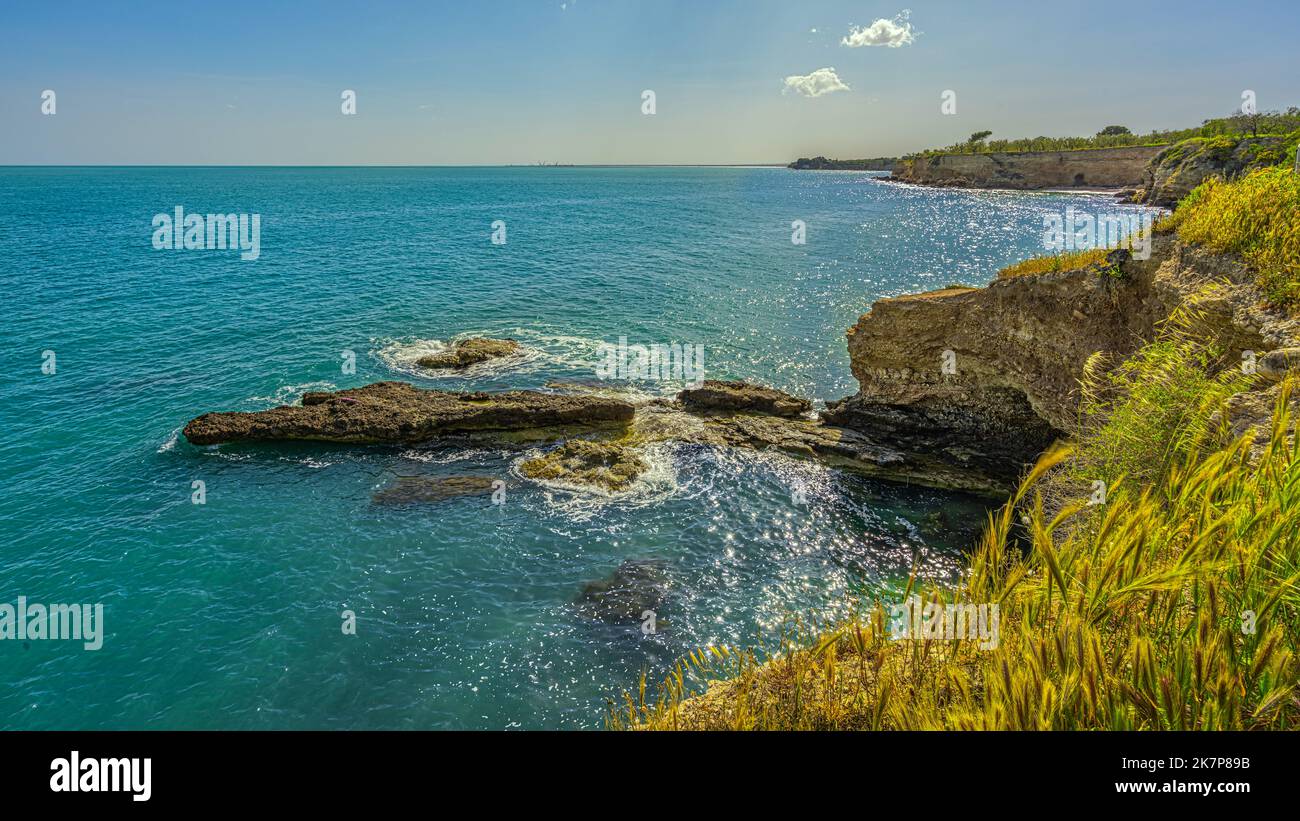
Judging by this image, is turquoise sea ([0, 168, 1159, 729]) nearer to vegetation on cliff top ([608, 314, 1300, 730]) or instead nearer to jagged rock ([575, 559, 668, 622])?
jagged rock ([575, 559, 668, 622])

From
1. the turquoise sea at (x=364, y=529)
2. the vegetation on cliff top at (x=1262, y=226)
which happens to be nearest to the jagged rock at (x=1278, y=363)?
the vegetation on cliff top at (x=1262, y=226)

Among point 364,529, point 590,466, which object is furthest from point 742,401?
point 364,529

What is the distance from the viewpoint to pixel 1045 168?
488 feet

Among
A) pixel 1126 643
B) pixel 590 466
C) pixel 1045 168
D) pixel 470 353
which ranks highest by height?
pixel 1045 168

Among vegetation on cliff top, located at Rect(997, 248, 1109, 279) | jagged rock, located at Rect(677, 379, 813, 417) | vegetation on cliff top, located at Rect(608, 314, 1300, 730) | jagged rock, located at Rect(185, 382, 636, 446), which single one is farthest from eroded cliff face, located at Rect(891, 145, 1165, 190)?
vegetation on cliff top, located at Rect(608, 314, 1300, 730)

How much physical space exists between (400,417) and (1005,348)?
73.5 feet

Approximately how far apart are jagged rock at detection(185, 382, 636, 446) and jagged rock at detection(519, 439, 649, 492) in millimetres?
2170

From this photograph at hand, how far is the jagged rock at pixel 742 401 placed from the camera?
24.8 m

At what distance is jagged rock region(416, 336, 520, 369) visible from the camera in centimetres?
3059

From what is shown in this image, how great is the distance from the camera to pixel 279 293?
45438mm

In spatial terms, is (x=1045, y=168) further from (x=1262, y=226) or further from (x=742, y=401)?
Answer: (x=1262, y=226)
